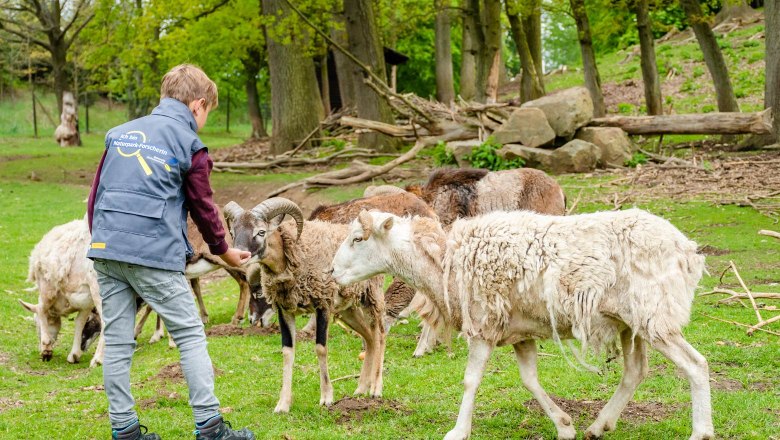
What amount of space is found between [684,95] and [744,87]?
1.74 metres

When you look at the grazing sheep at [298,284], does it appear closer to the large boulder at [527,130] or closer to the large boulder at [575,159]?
the large boulder at [575,159]

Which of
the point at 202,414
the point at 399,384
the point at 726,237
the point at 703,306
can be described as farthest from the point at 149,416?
the point at 726,237

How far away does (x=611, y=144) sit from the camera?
18.6 m

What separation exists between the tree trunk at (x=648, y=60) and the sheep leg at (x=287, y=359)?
16068 millimetres

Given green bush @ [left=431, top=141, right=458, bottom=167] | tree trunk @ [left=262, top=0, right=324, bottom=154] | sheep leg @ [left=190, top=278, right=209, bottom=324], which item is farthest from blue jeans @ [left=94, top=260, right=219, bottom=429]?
tree trunk @ [left=262, top=0, right=324, bottom=154]

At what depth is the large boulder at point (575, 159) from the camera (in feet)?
59.5

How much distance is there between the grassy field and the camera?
21.0 feet

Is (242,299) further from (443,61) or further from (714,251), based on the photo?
(443,61)

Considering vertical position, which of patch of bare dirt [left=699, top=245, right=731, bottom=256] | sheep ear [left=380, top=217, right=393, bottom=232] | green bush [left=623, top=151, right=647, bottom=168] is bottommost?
patch of bare dirt [left=699, top=245, right=731, bottom=256]

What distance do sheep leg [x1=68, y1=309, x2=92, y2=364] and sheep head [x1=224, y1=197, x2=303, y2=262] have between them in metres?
3.43

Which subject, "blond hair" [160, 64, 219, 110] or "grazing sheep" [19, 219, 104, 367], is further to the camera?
"grazing sheep" [19, 219, 104, 367]

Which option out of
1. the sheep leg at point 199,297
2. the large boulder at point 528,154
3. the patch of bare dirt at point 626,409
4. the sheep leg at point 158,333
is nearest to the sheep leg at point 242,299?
the sheep leg at point 199,297

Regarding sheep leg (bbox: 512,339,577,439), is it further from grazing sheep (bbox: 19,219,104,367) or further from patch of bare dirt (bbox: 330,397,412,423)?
grazing sheep (bbox: 19,219,104,367)

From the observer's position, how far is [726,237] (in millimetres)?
13172
